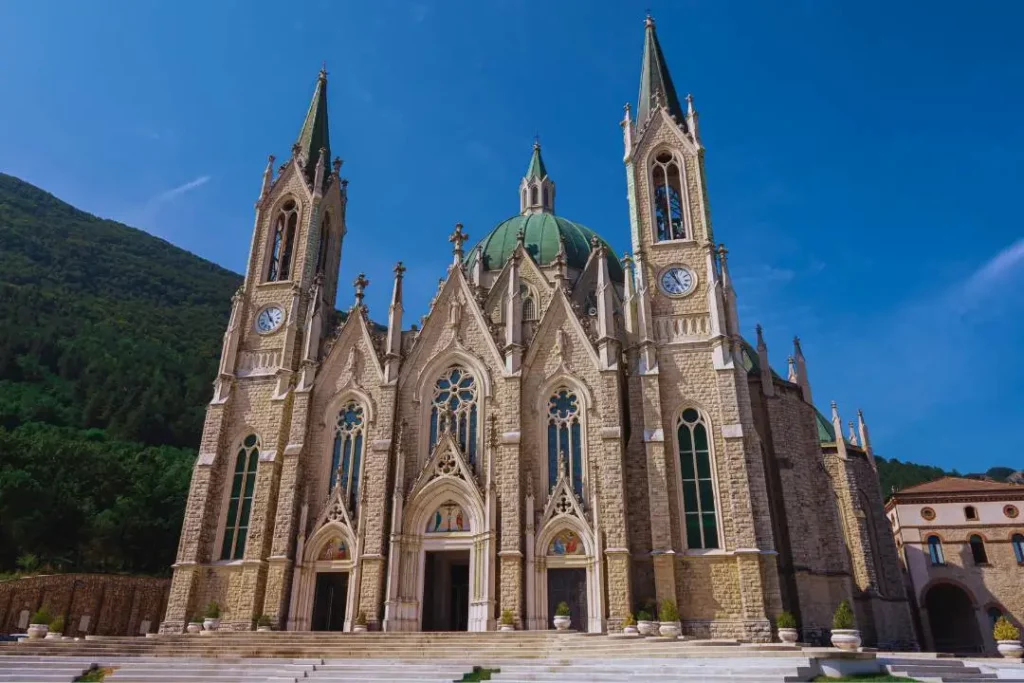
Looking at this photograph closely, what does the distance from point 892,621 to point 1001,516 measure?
1811cm

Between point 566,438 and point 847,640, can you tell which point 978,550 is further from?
point 847,640

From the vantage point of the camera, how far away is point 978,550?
43.7 m

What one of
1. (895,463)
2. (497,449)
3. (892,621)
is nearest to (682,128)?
(497,449)

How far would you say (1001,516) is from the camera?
43.7m

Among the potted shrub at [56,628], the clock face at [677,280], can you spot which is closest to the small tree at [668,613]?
the clock face at [677,280]

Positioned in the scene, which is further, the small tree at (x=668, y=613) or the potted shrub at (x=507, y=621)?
the potted shrub at (x=507, y=621)

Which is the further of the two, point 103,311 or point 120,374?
point 103,311

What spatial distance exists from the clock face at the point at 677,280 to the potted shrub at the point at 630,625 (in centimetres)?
1304

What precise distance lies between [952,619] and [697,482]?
95.0 ft

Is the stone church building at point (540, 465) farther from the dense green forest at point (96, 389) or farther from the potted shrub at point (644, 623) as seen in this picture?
the dense green forest at point (96, 389)

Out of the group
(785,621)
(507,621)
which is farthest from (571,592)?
(785,621)

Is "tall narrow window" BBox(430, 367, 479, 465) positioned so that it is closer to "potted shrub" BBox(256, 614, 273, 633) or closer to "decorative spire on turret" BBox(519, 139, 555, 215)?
"potted shrub" BBox(256, 614, 273, 633)

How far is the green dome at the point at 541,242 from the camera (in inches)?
1724

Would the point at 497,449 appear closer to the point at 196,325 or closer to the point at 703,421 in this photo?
the point at 703,421
